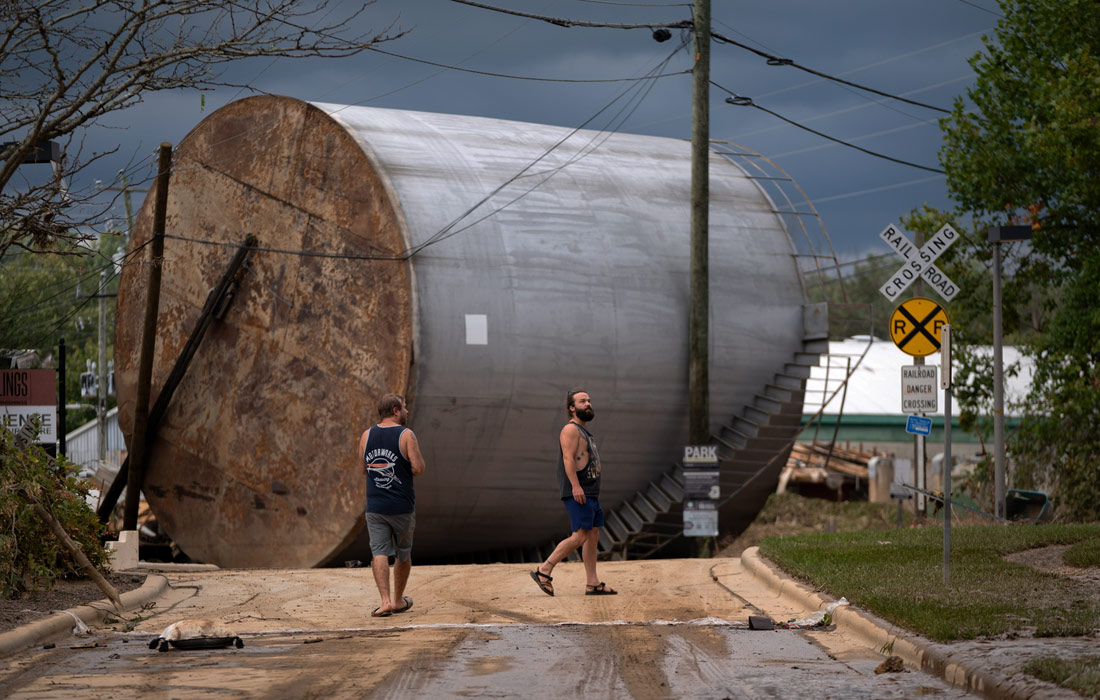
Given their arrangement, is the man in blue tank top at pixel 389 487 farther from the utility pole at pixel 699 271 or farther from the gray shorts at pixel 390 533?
the utility pole at pixel 699 271

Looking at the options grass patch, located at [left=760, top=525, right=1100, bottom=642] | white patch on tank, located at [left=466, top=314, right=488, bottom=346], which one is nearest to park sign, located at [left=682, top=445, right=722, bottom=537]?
white patch on tank, located at [left=466, top=314, right=488, bottom=346]

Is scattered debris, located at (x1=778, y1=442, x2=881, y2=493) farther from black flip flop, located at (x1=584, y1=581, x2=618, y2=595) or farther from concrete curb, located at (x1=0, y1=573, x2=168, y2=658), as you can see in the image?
concrete curb, located at (x1=0, y1=573, x2=168, y2=658)

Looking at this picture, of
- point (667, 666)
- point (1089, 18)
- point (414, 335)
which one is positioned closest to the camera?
point (667, 666)

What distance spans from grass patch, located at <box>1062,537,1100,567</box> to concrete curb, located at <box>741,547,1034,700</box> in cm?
257

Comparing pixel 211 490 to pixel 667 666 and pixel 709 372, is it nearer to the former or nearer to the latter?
pixel 709 372

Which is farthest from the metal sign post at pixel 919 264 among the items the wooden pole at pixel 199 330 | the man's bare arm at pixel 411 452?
the wooden pole at pixel 199 330

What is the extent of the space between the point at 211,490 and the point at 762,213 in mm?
10069

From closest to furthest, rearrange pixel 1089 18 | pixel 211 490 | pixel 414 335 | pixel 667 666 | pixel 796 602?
1. pixel 667 666
2. pixel 796 602
3. pixel 414 335
4. pixel 1089 18
5. pixel 211 490

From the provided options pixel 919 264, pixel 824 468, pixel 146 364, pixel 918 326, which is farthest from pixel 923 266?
pixel 824 468

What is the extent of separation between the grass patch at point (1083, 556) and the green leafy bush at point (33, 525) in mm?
8892

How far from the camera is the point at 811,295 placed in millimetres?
22453

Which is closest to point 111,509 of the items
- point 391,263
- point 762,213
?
point 391,263

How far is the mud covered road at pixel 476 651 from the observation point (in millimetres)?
7113

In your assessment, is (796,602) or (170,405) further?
(170,405)
